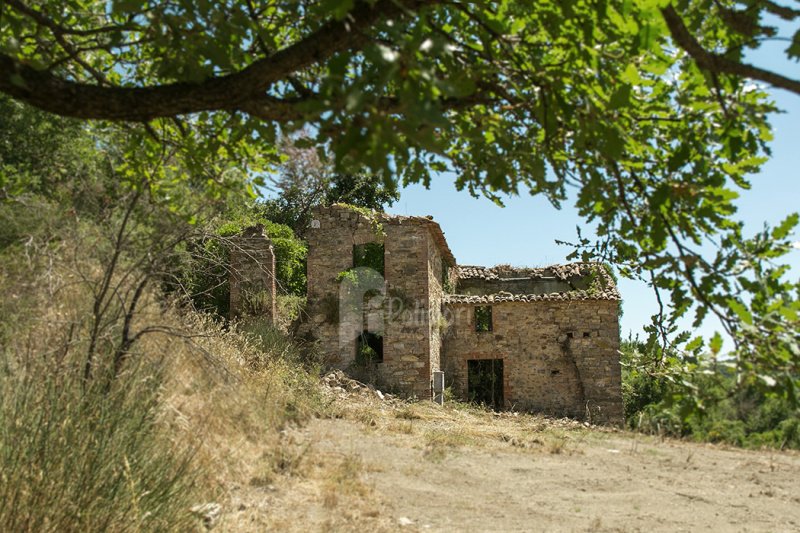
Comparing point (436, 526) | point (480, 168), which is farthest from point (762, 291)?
point (436, 526)

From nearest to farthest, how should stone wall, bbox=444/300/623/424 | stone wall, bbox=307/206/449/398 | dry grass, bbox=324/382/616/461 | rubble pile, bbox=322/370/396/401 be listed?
dry grass, bbox=324/382/616/461 < rubble pile, bbox=322/370/396/401 < stone wall, bbox=307/206/449/398 < stone wall, bbox=444/300/623/424

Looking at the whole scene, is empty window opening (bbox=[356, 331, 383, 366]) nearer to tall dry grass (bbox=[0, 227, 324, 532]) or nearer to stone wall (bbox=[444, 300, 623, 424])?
stone wall (bbox=[444, 300, 623, 424])

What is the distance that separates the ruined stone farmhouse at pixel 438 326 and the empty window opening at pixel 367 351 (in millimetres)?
24

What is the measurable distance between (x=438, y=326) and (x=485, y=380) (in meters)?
2.06

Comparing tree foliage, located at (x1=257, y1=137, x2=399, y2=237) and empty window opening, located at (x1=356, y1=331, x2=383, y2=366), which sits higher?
tree foliage, located at (x1=257, y1=137, x2=399, y2=237)

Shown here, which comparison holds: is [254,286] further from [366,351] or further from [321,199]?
[321,199]

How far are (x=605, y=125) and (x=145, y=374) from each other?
14.5 ft

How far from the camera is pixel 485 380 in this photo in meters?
16.9

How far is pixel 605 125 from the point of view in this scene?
2479mm

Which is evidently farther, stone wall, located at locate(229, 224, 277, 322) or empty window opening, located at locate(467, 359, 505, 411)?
empty window opening, located at locate(467, 359, 505, 411)

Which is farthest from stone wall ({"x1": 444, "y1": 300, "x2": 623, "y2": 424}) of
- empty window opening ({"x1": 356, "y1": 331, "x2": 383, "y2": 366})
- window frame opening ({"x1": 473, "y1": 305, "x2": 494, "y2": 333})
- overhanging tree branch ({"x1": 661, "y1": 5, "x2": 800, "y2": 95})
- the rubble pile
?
overhanging tree branch ({"x1": 661, "y1": 5, "x2": 800, "y2": 95})

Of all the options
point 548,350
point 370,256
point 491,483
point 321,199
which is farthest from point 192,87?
point 321,199

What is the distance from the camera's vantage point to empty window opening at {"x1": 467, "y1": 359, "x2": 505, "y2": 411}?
16.5m

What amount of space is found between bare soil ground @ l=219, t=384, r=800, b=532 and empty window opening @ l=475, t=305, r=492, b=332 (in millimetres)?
4584
